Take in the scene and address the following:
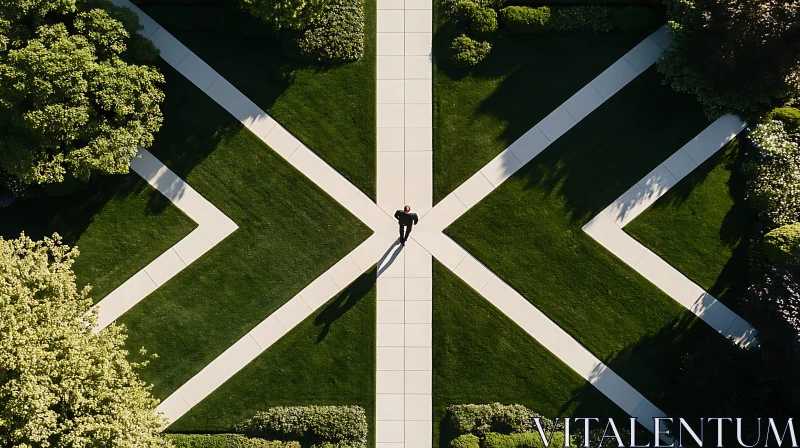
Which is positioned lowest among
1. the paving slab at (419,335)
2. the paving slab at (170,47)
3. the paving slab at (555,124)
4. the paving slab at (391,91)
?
the paving slab at (419,335)

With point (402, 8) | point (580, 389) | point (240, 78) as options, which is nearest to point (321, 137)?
point (240, 78)

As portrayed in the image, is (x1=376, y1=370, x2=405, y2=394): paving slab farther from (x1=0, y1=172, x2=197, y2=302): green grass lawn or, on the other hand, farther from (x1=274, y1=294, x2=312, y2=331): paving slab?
→ (x1=0, y1=172, x2=197, y2=302): green grass lawn

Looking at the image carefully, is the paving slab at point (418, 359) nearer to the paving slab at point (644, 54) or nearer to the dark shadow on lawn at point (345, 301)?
the dark shadow on lawn at point (345, 301)

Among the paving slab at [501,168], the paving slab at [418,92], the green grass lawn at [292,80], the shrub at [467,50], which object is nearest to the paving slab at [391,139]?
the green grass lawn at [292,80]

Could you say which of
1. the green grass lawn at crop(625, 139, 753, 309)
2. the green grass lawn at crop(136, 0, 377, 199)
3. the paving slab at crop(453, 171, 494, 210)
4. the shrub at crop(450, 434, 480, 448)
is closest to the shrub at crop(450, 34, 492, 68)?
the green grass lawn at crop(136, 0, 377, 199)

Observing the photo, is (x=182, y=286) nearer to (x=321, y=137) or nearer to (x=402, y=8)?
(x=321, y=137)

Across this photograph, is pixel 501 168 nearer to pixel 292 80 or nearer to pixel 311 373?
pixel 292 80

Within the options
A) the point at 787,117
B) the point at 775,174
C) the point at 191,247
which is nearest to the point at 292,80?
the point at 191,247
